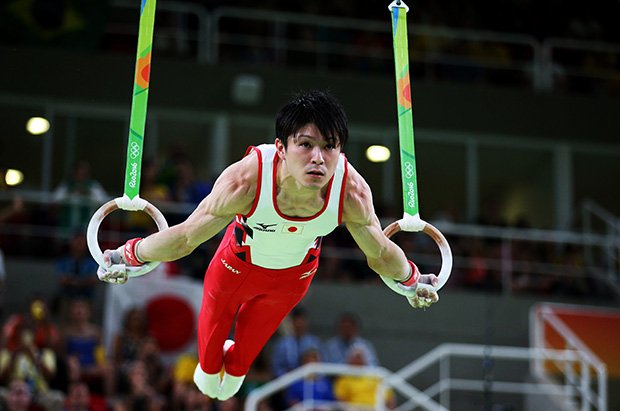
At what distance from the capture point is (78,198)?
12.7 metres

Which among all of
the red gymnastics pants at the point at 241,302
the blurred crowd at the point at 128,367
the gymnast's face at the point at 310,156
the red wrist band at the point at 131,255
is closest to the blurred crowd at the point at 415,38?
the blurred crowd at the point at 128,367

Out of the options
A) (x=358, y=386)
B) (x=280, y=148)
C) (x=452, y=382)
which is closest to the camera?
(x=280, y=148)

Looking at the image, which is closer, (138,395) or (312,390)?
(138,395)

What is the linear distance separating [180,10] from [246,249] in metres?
9.20

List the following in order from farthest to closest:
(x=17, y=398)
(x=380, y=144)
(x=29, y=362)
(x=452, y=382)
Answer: (x=380, y=144), (x=452, y=382), (x=29, y=362), (x=17, y=398)

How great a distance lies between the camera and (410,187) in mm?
Answer: 6184

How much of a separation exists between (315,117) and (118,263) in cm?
139

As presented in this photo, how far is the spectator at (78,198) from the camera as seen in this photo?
491 inches

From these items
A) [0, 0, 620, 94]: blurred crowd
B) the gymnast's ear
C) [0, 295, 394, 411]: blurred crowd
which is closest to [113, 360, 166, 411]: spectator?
[0, 295, 394, 411]: blurred crowd

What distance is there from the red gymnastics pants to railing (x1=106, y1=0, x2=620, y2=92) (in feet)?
28.1

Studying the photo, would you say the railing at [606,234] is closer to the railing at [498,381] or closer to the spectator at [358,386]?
the railing at [498,381]

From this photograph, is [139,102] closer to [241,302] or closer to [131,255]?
[131,255]

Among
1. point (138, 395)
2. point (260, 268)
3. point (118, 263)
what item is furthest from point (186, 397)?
point (118, 263)

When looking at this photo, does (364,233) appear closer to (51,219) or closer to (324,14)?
(51,219)
